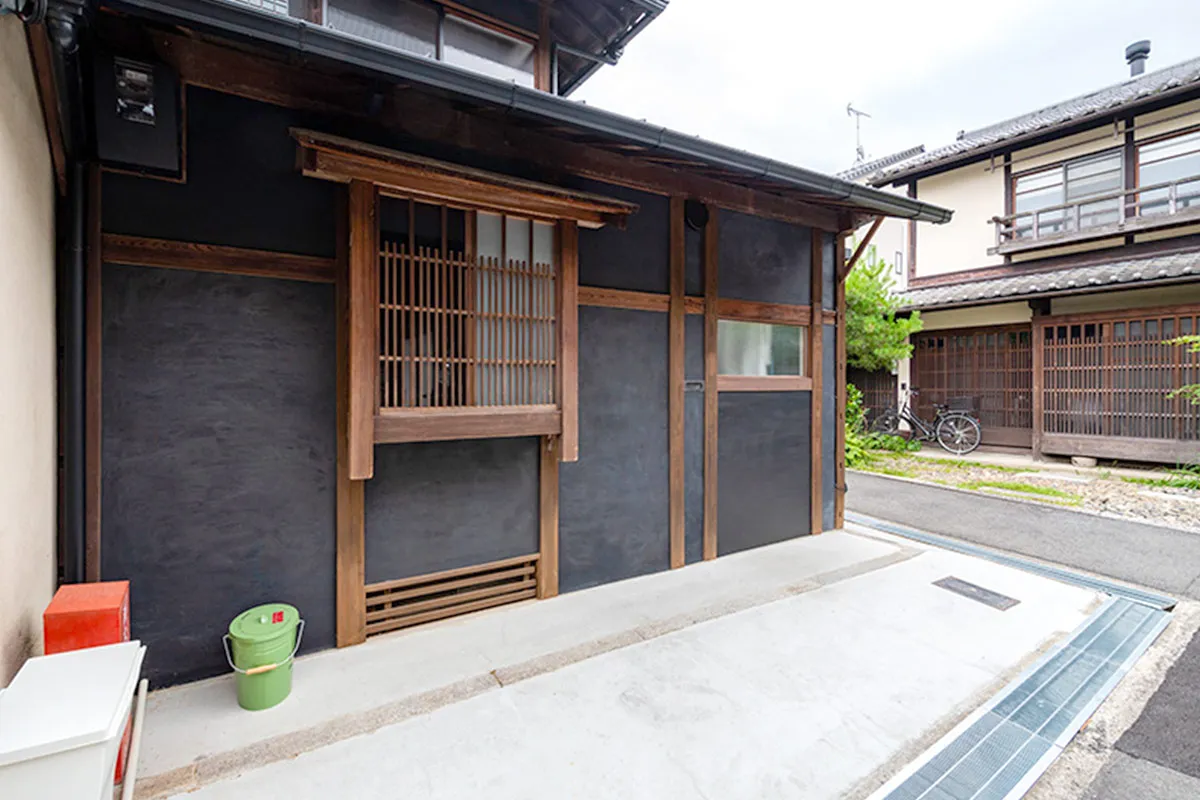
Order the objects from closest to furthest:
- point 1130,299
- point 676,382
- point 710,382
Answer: point 676,382 → point 710,382 → point 1130,299

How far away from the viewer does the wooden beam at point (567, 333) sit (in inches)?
132

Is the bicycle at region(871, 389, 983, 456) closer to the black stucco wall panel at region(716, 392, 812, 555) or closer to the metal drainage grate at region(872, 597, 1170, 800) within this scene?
the black stucco wall panel at region(716, 392, 812, 555)

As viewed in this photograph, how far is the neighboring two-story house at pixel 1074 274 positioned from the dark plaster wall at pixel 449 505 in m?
10.0

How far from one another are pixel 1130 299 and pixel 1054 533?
20.8 ft

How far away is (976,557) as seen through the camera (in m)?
4.48

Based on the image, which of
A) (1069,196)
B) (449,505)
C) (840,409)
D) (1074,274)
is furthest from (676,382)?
(1069,196)

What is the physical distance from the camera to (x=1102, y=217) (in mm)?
9945

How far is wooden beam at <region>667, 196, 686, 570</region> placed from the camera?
4109 mm

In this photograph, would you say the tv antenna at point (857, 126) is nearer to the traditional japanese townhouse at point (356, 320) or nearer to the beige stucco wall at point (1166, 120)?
the beige stucco wall at point (1166, 120)

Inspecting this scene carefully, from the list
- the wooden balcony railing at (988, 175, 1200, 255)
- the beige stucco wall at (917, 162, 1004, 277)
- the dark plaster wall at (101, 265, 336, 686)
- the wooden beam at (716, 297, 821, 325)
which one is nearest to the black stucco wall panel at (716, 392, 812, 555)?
the wooden beam at (716, 297, 821, 325)

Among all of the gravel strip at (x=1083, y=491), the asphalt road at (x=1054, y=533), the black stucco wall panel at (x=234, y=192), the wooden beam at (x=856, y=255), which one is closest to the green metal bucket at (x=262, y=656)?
the black stucco wall panel at (x=234, y=192)

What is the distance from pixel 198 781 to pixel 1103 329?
12454 millimetres

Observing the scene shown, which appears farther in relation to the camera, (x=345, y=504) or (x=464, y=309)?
(x=464, y=309)

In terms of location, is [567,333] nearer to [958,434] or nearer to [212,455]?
[212,455]
